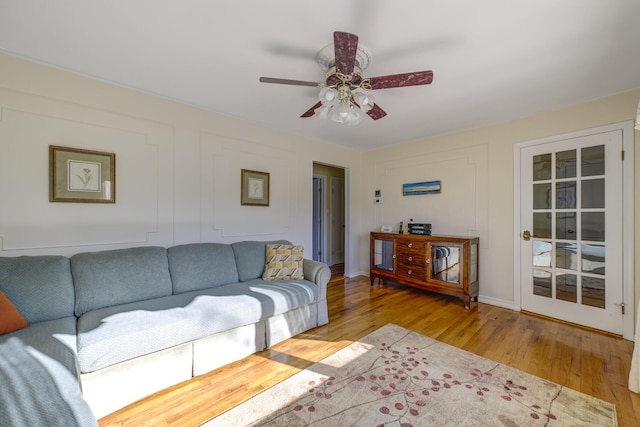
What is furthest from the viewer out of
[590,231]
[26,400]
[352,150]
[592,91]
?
[352,150]

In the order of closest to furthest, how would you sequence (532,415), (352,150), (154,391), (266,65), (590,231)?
1. (532,415)
2. (154,391)
3. (266,65)
4. (590,231)
5. (352,150)

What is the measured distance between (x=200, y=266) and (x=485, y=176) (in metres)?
3.73

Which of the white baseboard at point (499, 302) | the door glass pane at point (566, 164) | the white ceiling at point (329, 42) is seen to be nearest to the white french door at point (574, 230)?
the door glass pane at point (566, 164)

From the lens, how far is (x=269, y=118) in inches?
130

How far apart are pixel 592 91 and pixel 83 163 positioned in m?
4.90

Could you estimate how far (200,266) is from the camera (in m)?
2.55

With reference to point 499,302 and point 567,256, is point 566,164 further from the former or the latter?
point 499,302

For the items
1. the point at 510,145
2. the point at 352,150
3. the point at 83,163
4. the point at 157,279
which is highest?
the point at 352,150

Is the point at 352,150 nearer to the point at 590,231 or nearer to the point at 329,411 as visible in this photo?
the point at 590,231

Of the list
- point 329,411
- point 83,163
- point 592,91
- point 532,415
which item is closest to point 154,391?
point 329,411

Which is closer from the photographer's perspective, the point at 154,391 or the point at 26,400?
the point at 26,400

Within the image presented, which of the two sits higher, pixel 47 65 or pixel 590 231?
pixel 47 65

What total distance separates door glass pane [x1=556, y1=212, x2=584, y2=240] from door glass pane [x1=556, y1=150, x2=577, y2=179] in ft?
1.42

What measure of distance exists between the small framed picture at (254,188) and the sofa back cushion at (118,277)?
49.4 inches
